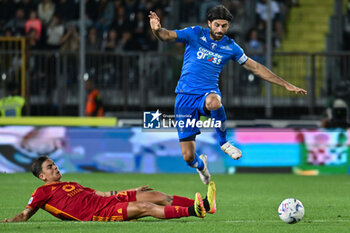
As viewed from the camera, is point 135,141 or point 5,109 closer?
point 135,141

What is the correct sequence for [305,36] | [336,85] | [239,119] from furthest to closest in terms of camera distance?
[305,36]
[336,85]
[239,119]

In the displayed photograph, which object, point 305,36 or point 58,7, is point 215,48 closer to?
point 58,7

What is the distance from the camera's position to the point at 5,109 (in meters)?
19.9

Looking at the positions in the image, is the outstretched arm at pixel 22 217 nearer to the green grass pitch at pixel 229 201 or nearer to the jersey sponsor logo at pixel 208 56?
the green grass pitch at pixel 229 201

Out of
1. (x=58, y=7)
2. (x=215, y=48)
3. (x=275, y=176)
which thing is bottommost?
(x=275, y=176)

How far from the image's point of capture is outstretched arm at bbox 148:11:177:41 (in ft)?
33.9

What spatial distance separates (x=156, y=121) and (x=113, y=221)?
5271 mm

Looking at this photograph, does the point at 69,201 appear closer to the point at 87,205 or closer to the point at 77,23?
the point at 87,205

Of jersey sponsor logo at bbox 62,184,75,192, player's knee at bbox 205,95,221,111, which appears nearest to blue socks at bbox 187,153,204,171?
player's knee at bbox 205,95,221,111

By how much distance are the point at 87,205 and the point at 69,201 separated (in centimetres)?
20

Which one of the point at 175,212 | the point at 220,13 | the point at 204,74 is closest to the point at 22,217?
the point at 175,212

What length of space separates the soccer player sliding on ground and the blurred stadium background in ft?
26.5

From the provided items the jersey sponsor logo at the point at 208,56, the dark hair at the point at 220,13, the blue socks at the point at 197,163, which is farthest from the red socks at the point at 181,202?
the dark hair at the point at 220,13

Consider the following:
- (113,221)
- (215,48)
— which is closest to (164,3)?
(215,48)
